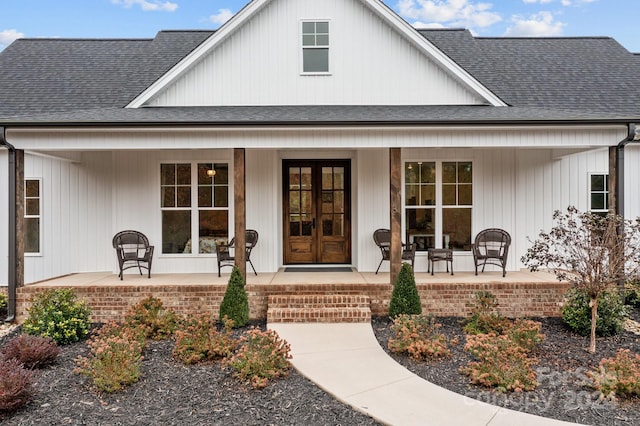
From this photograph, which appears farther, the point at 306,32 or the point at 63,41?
the point at 63,41

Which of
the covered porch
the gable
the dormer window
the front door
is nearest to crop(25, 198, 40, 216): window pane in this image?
the covered porch

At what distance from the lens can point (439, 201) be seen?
886 centimetres

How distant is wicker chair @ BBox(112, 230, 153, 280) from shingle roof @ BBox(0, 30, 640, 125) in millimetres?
2378

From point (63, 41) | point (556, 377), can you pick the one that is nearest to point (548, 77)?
point (556, 377)

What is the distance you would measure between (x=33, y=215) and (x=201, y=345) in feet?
18.1

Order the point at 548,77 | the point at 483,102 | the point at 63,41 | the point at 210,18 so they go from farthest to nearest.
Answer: the point at 210,18 → the point at 63,41 → the point at 548,77 → the point at 483,102

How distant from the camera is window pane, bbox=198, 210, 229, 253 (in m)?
8.79

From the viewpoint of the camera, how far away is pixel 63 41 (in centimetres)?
1141

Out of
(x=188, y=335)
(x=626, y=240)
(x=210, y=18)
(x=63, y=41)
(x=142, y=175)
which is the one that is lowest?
(x=188, y=335)

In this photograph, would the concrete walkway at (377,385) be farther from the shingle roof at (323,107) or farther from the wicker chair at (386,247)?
the shingle roof at (323,107)

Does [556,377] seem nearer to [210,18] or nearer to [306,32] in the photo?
[306,32]

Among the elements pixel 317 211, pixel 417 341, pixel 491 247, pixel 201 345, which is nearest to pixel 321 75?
pixel 317 211

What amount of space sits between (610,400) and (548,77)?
8189 millimetres

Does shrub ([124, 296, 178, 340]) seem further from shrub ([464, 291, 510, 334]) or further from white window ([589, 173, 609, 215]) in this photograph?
white window ([589, 173, 609, 215])
